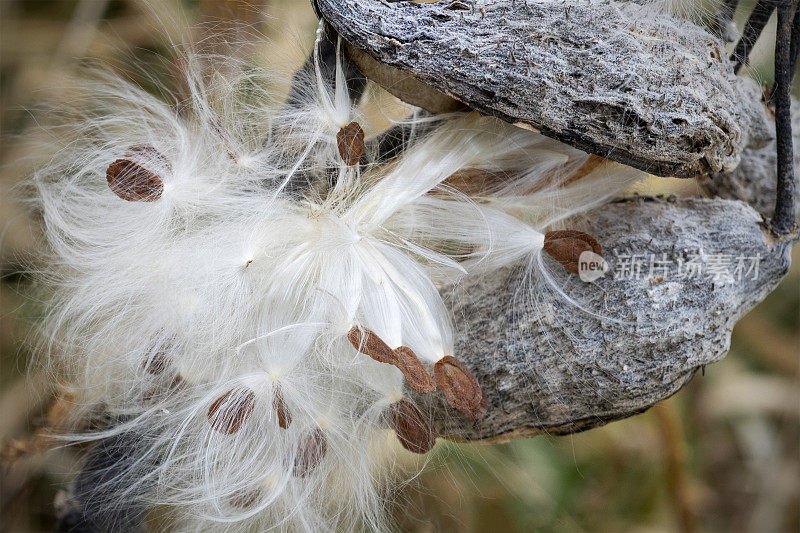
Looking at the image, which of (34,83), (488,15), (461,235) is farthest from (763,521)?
(34,83)

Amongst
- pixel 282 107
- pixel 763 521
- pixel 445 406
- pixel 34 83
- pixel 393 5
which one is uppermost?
pixel 393 5

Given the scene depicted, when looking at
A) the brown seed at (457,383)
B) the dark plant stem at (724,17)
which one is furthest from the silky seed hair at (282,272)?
the dark plant stem at (724,17)

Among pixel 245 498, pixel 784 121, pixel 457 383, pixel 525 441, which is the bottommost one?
pixel 525 441

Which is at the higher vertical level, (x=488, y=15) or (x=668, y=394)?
(x=488, y=15)

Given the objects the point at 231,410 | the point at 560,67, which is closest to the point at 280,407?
the point at 231,410

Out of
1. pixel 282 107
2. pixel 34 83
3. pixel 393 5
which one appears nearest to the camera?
pixel 393 5

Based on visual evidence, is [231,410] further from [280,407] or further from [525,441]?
[525,441]

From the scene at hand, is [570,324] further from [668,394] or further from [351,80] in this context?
[351,80]
